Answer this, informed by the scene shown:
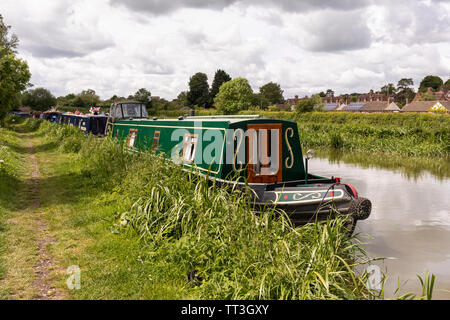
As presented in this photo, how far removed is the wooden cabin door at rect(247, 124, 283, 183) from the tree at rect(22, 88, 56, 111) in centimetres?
7759

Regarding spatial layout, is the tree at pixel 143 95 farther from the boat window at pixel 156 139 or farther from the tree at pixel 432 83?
the tree at pixel 432 83

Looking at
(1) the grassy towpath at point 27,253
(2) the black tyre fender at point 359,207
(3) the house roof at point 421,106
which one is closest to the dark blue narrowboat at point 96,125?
(1) the grassy towpath at point 27,253

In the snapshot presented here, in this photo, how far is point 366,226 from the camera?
7566 millimetres

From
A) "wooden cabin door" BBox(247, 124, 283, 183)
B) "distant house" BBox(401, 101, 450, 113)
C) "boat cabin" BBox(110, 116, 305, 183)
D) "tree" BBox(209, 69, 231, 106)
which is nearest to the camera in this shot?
"boat cabin" BBox(110, 116, 305, 183)

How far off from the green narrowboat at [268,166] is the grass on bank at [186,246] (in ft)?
2.45

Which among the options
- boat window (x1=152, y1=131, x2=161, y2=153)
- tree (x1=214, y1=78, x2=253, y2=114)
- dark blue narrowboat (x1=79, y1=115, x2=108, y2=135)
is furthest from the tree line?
boat window (x1=152, y1=131, x2=161, y2=153)

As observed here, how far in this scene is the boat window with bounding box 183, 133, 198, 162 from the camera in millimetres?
7539

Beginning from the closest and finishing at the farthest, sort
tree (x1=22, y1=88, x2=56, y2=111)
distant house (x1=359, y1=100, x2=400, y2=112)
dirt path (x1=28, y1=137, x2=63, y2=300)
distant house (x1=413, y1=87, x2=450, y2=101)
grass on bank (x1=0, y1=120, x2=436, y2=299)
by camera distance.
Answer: grass on bank (x1=0, y1=120, x2=436, y2=299) < dirt path (x1=28, y1=137, x2=63, y2=300) < distant house (x1=413, y1=87, x2=450, y2=101) < distant house (x1=359, y1=100, x2=400, y2=112) < tree (x1=22, y1=88, x2=56, y2=111)

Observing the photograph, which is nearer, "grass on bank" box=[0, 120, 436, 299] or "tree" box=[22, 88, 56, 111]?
"grass on bank" box=[0, 120, 436, 299]

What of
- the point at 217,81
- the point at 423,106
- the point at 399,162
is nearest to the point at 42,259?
the point at 399,162

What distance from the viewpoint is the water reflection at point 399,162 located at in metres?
13.8

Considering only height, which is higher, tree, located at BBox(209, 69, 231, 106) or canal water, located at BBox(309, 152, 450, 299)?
tree, located at BBox(209, 69, 231, 106)

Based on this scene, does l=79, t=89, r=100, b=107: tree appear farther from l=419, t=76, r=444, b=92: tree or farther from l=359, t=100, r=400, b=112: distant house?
l=419, t=76, r=444, b=92: tree
